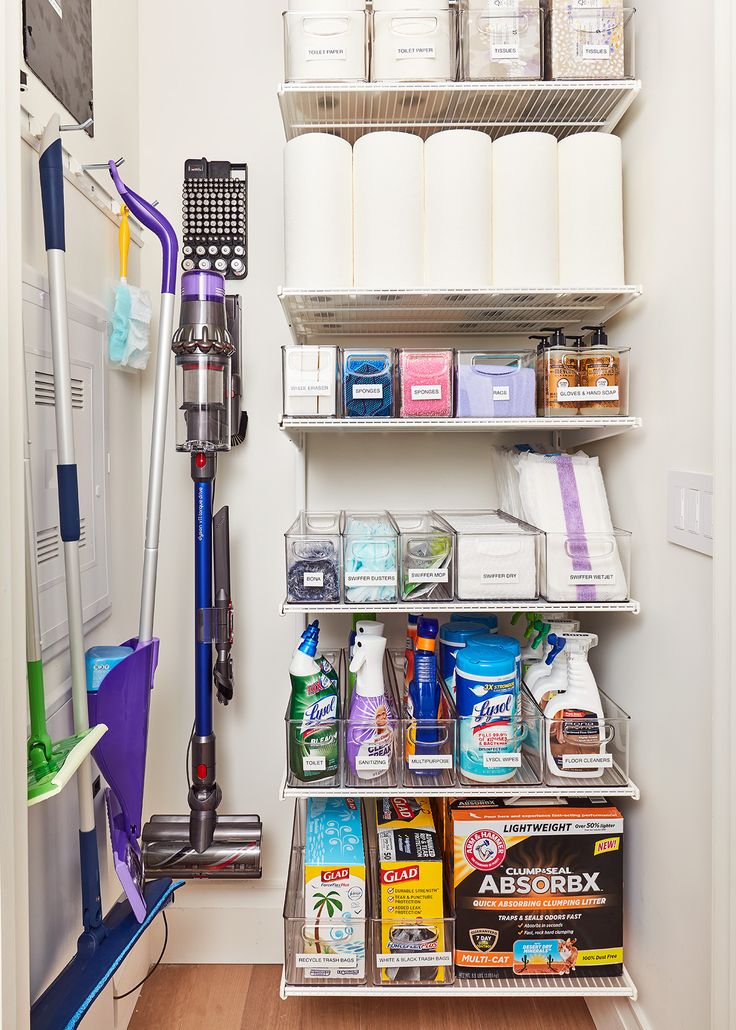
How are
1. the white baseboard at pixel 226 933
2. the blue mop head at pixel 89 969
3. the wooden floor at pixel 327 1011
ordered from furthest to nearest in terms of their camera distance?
the white baseboard at pixel 226 933, the wooden floor at pixel 327 1011, the blue mop head at pixel 89 969

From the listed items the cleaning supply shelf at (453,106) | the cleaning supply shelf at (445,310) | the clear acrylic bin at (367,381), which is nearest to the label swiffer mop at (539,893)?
the clear acrylic bin at (367,381)

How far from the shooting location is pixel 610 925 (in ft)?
4.48

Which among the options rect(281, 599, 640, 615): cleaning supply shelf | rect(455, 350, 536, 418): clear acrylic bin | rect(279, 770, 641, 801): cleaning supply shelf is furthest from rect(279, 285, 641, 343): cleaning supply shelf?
rect(279, 770, 641, 801): cleaning supply shelf

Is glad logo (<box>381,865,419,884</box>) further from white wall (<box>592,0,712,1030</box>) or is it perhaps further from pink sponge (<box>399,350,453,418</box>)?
pink sponge (<box>399,350,453,418</box>)

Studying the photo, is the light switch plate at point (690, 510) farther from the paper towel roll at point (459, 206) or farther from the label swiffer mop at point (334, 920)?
the label swiffer mop at point (334, 920)

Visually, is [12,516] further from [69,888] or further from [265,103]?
[265,103]

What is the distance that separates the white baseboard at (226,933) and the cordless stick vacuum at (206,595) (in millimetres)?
289

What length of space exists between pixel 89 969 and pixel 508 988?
2.71 ft

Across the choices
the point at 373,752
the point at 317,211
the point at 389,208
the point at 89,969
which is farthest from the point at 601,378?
the point at 89,969

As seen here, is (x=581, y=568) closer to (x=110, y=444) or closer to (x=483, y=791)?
(x=483, y=791)

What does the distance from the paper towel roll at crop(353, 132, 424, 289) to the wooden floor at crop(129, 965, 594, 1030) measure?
166cm

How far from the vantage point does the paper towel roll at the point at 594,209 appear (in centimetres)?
131

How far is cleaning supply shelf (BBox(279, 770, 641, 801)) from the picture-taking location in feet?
4.28

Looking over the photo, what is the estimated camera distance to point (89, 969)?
115 cm
